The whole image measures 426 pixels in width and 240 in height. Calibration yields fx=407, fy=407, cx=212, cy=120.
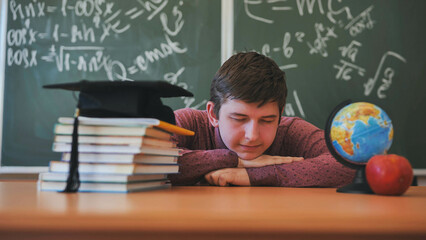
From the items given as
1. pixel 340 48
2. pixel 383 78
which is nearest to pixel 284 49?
pixel 340 48

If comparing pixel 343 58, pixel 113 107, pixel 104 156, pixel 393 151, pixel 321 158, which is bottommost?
pixel 393 151

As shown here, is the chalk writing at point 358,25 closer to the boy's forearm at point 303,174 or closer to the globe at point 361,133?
the boy's forearm at point 303,174

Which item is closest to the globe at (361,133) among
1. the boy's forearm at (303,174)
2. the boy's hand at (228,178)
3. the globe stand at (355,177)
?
the globe stand at (355,177)

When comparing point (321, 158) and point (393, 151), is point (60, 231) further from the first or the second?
point (393, 151)

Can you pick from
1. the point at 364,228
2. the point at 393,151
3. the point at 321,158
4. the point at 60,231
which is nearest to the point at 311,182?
the point at 321,158

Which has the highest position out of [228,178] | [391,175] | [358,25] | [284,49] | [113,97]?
[358,25]

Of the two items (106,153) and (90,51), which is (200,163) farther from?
(90,51)

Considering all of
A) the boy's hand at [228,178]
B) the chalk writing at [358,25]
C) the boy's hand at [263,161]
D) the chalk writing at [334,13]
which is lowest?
the boy's hand at [228,178]

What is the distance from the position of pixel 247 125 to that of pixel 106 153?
72 centimetres

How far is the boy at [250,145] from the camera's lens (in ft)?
4.41

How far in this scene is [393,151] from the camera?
8.57ft

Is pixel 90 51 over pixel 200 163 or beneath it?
over

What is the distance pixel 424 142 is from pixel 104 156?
2.38 m

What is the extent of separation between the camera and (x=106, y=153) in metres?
0.86
